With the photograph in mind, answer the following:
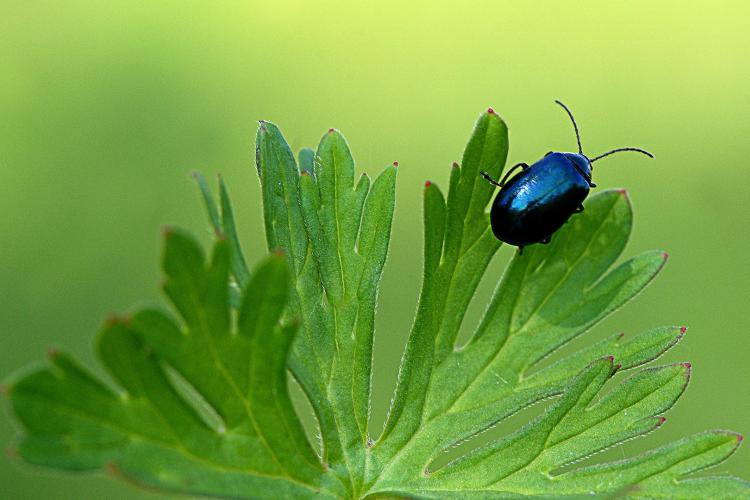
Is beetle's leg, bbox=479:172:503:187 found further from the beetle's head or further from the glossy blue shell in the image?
the beetle's head

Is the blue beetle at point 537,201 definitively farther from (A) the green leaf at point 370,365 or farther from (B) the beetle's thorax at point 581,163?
(B) the beetle's thorax at point 581,163

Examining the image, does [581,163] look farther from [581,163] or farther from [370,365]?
[370,365]

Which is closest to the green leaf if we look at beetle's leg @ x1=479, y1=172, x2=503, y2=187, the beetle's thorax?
beetle's leg @ x1=479, y1=172, x2=503, y2=187

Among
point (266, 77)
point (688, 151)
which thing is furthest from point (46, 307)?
point (688, 151)

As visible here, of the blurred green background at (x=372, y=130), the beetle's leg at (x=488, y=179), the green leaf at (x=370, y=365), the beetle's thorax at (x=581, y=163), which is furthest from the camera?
the blurred green background at (x=372, y=130)

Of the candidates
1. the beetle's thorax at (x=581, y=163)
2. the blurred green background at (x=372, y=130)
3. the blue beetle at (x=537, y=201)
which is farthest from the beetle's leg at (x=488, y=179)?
the blurred green background at (x=372, y=130)

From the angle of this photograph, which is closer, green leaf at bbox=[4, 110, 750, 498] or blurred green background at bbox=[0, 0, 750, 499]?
green leaf at bbox=[4, 110, 750, 498]

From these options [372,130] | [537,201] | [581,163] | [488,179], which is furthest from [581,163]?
[372,130]
